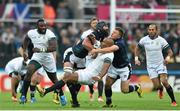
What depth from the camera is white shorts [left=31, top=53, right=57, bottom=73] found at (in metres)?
24.4

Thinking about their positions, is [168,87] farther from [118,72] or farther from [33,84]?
[33,84]

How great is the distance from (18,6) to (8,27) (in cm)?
151

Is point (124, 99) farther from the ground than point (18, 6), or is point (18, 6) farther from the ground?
point (18, 6)

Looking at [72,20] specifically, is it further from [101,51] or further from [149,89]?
[101,51]

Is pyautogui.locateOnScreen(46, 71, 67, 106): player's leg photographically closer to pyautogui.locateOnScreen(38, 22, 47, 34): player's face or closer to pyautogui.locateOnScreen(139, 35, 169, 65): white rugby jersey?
pyautogui.locateOnScreen(38, 22, 47, 34): player's face

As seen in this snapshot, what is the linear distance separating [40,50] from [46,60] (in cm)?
63

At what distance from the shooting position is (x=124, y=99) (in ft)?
90.8

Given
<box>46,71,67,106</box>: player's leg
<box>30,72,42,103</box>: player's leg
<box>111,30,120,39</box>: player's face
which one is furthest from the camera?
<box>30,72,42,103</box>: player's leg

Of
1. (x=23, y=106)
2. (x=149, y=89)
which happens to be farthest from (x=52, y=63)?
(x=149, y=89)

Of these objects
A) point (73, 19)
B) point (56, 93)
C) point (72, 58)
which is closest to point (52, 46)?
point (72, 58)

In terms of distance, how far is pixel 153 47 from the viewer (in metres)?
25.9

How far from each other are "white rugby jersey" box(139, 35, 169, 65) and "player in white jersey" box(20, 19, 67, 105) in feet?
10.1

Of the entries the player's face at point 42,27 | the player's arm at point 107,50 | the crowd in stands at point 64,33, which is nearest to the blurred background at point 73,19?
the crowd in stands at point 64,33

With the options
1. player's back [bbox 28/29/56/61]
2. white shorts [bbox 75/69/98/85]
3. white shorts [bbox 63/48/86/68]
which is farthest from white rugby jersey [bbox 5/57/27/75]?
white shorts [bbox 75/69/98/85]
